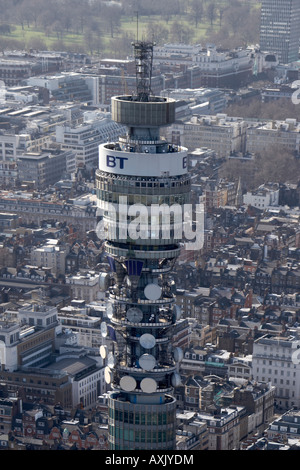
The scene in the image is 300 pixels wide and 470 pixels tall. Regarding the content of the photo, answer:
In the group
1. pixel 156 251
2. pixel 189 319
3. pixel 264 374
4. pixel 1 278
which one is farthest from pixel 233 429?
pixel 1 278

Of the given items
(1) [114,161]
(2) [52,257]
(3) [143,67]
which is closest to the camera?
(1) [114,161]

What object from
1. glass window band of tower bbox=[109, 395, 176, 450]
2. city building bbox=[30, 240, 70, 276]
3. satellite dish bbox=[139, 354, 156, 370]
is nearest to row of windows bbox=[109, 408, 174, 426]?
glass window band of tower bbox=[109, 395, 176, 450]

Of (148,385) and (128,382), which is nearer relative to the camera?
(148,385)

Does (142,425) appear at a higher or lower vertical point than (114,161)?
lower

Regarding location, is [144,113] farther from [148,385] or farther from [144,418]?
[144,418]

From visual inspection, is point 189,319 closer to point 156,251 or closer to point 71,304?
point 71,304

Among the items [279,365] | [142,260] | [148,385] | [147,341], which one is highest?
[142,260]

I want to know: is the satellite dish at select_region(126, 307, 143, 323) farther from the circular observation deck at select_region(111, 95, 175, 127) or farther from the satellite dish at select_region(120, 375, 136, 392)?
the circular observation deck at select_region(111, 95, 175, 127)

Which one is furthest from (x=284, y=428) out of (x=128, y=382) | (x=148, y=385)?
(x=128, y=382)
